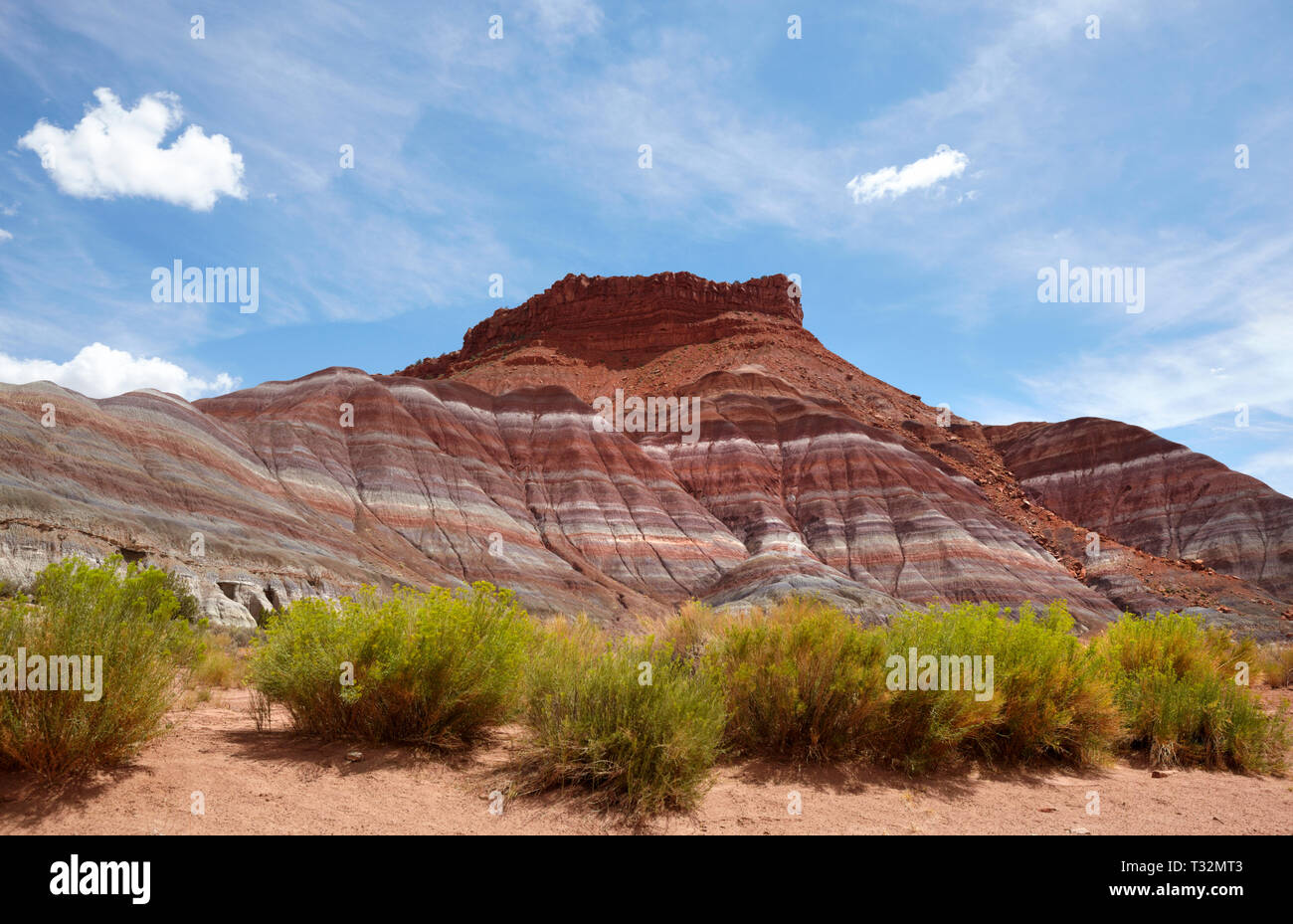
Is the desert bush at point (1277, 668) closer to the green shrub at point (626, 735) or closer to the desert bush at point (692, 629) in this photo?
the desert bush at point (692, 629)

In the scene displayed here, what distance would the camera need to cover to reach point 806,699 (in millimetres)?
7395

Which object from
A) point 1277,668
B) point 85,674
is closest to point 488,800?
point 85,674

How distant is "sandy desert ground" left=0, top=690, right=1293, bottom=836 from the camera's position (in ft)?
16.6

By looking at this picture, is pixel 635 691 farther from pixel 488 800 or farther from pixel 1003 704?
pixel 1003 704

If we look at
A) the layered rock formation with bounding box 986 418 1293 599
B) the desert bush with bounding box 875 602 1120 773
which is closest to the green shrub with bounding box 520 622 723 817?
the desert bush with bounding box 875 602 1120 773

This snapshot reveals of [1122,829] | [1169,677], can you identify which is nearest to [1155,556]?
[1169,677]

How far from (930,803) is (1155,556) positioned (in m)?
61.9

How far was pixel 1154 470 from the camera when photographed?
222 feet

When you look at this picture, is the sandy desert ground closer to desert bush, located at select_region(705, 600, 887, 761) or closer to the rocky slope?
desert bush, located at select_region(705, 600, 887, 761)

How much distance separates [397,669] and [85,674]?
7.53ft

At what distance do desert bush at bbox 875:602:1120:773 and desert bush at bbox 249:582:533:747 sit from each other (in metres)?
3.82

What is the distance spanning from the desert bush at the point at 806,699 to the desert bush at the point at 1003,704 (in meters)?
0.31

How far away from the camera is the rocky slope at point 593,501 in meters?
29.7
